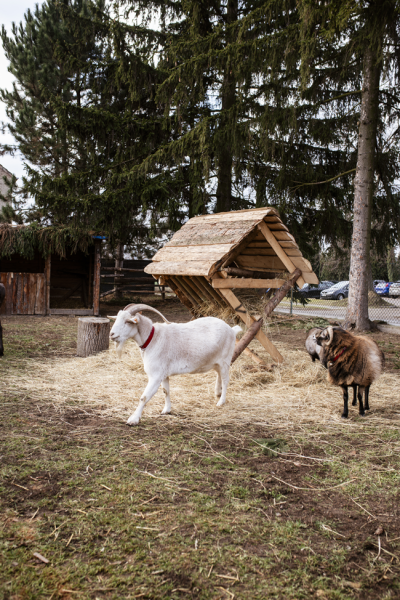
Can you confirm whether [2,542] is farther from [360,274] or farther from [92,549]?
[360,274]

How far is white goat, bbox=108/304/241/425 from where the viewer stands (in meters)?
4.11

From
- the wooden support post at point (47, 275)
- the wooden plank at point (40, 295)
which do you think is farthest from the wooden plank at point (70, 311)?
the wooden plank at point (40, 295)

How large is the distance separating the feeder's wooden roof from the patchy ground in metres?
2.33

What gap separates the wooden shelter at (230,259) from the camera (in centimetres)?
567

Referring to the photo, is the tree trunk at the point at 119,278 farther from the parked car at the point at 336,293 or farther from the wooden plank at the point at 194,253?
the parked car at the point at 336,293

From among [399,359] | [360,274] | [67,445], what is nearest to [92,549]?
[67,445]

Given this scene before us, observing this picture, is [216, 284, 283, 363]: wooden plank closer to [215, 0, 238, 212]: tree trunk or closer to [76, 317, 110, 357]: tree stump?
[76, 317, 110, 357]: tree stump

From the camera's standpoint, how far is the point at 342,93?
35.7 ft

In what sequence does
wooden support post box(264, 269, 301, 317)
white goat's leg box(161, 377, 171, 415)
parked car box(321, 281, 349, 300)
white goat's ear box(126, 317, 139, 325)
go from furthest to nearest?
parked car box(321, 281, 349, 300), wooden support post box(264, 269, 301, 317), white goat's leg box(161, 377, 171, 415), white goat's ear box(126, 317, 139, 325)

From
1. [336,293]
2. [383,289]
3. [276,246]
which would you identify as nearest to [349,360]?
[276,246]

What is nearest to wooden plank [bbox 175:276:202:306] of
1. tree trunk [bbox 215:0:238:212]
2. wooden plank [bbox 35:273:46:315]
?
tree trunk [bbox 215:0:238:212]

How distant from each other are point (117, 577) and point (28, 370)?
4743 mm

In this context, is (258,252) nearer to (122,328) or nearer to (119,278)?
(122,328)

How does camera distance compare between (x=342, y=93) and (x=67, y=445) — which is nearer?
(x=67, y=445)
